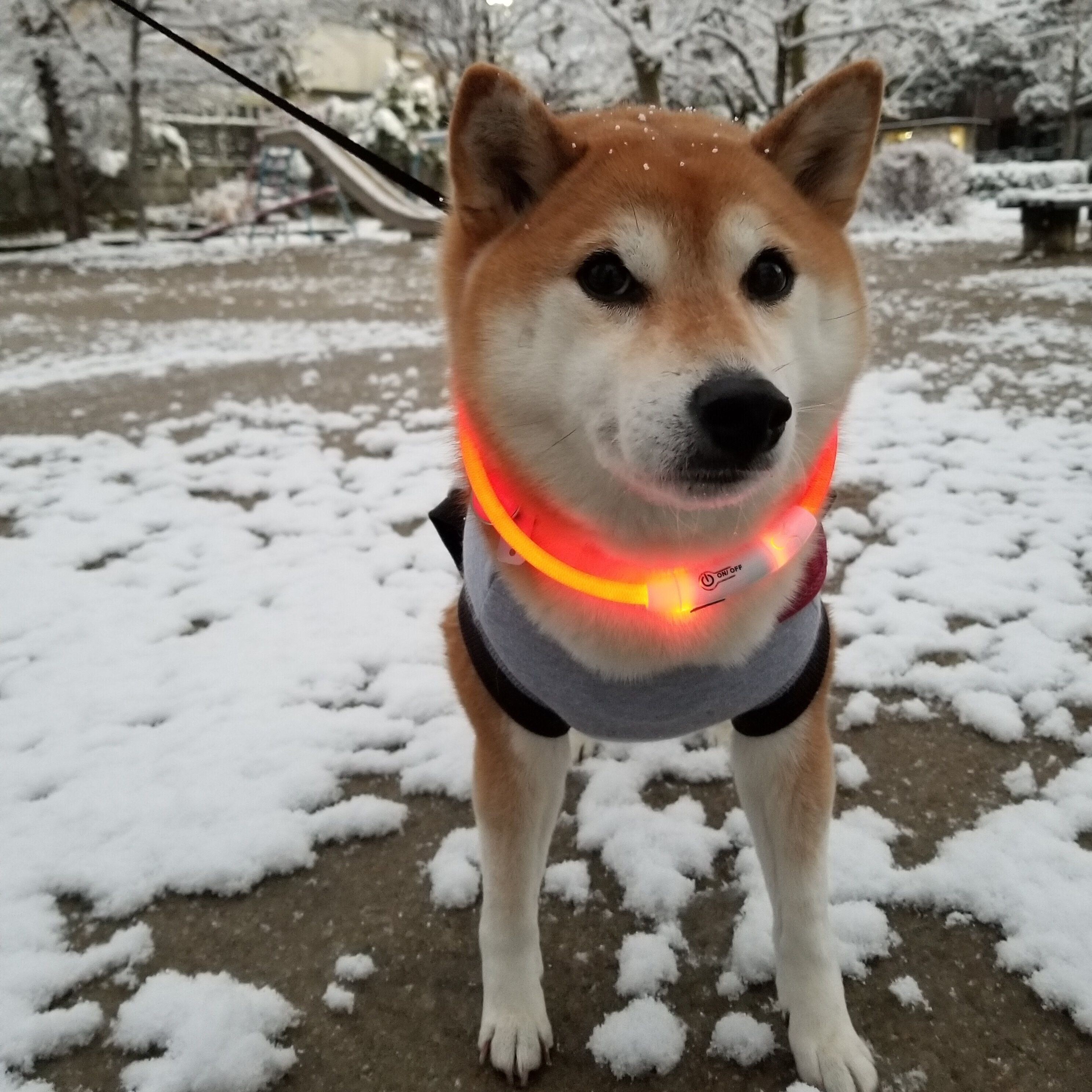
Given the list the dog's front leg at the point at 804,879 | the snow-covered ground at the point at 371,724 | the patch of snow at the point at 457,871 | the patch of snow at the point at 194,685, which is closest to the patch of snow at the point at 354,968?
the snow-covered ground at the point at 371,724

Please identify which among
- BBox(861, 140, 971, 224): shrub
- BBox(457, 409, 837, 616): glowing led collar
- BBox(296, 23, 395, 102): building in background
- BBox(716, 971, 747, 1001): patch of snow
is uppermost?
BBox(296, 23, 395, 102): building in background

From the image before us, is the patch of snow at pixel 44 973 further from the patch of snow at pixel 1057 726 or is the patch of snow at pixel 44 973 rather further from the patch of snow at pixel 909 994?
the patch of snow at pixel 1057 726

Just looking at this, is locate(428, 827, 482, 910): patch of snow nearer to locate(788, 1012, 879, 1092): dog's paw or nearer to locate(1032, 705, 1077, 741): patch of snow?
locate(788, 1012, 879, 1092): dog's paw

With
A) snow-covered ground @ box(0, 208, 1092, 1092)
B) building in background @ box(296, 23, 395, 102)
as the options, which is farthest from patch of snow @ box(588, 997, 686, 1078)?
building in background @ box(296, 23, 395, 102)

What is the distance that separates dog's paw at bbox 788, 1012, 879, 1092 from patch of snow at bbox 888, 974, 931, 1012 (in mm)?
124

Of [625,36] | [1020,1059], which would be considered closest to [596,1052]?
[1020,1059]

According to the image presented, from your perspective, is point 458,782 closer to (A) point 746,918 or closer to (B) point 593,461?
(A) point 746,918

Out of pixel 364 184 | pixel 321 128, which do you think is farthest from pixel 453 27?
pixel 321 128

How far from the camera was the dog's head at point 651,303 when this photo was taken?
1104 millimetres

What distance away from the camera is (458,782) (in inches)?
79.3

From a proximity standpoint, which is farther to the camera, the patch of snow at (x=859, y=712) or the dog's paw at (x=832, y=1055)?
the patch of snow at (x=859, y=712)

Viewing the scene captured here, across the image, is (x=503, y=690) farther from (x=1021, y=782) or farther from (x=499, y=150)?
(x=1021, y=782)

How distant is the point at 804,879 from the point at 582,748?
810 mm

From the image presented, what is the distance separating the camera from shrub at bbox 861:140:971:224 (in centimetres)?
1281
